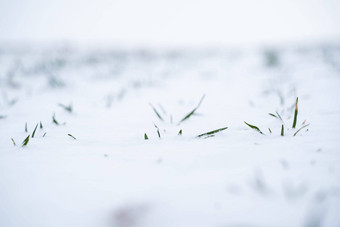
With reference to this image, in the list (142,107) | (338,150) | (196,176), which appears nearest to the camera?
(196,176)

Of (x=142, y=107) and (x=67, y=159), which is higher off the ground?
(x=142, y=107)

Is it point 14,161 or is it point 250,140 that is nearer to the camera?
point 14,161

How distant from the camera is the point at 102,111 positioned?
2.01 meters

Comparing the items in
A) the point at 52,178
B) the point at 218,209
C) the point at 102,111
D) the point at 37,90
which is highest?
the point at 37,90

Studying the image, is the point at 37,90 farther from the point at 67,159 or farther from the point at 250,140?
the point at 250,140

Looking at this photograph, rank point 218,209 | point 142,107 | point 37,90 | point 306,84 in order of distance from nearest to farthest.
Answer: point 218,209, point 142,107, point 306,84, point 37,90

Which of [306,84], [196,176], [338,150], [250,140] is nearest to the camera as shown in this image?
[196,176]

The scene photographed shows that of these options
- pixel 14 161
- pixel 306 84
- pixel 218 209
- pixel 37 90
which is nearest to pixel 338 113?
pixel 306 84

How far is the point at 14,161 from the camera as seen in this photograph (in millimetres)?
1033

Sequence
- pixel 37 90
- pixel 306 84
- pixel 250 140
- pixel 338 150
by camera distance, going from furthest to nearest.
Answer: pixel 37 90 → pixel 306 84 → pixel 250 140 → pixel 338 150

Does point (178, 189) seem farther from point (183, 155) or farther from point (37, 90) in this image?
point (37, 90)

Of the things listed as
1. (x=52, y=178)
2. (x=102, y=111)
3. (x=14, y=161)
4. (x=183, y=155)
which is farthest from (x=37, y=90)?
(x=183, y=155)

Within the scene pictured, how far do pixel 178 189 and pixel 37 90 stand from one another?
2.74 meters

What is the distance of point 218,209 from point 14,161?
929mm
